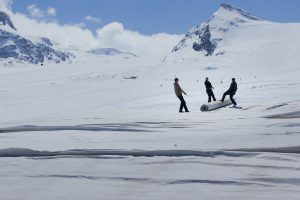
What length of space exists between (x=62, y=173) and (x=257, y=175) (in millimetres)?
2144

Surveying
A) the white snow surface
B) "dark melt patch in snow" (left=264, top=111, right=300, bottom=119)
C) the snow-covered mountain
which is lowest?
the white snow surface

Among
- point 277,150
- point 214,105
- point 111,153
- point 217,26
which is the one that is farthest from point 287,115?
point 217,26

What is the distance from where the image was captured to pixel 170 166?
6047 mm

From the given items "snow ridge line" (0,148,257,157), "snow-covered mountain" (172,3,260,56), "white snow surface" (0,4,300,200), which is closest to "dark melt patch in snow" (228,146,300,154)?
"white snow surface" (0,4,300,200)

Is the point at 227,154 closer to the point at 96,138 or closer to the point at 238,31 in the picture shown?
the point at 96,138

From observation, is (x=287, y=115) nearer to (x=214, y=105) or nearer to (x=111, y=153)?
(x=111, y=153)

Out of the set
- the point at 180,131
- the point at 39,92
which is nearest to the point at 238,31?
the point at 39,92

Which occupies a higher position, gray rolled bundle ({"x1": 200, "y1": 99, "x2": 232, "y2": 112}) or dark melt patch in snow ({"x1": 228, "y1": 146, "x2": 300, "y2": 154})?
gray rolled bundle ({"x1": 200, "y1": 99, "x2": 232, "y2": 112})

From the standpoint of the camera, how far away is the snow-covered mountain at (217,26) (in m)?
161

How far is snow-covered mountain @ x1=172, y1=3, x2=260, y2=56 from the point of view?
16112 cm

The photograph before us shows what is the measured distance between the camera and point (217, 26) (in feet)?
586

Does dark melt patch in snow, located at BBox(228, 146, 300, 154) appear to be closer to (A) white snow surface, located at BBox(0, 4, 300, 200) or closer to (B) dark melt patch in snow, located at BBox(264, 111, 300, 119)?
(A) white snow surface, located at BBox(0, 4, 300, 200)

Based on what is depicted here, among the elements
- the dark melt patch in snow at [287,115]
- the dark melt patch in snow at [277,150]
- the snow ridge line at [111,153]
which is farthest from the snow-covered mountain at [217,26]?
the snow ridge line at [111,153]

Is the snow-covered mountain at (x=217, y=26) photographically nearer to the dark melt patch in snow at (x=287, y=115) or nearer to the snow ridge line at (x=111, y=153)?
the dark melt patch in snow at (x=287, y=115)
